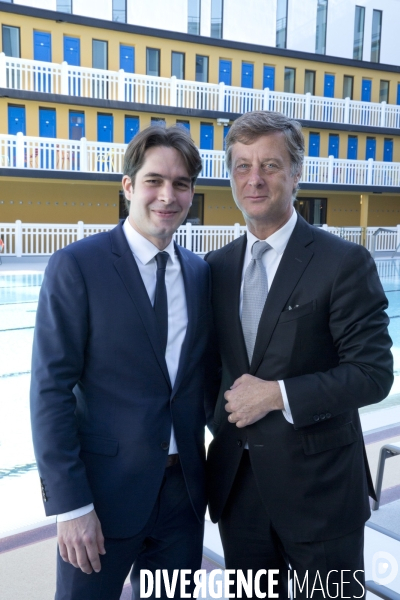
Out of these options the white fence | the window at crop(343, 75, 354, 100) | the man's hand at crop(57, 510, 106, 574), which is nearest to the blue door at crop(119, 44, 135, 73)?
the white fence

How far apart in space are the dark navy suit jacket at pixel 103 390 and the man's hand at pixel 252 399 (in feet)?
0.59

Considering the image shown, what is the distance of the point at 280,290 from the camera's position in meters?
1.87

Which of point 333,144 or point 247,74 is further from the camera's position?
point 333,144

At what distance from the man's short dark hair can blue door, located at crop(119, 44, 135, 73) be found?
25368mm

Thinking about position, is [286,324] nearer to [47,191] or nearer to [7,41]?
[47,191]

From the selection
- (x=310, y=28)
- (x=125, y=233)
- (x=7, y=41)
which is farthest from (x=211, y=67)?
(x=125, y=233)

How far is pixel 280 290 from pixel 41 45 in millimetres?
24635

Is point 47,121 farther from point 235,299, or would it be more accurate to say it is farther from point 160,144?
point 235,299

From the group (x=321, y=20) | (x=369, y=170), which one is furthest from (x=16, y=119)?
(x=321, y=20)

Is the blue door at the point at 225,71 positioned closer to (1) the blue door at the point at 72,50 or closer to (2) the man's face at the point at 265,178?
(1) the blue door at the point at 72,50

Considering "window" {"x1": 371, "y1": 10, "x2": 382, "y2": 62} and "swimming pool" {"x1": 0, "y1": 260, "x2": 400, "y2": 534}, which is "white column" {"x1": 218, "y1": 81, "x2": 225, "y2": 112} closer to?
"window" {"x1": 371, "y1": 10, "x2": 382, "y2": 62}

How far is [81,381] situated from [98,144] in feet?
64.7

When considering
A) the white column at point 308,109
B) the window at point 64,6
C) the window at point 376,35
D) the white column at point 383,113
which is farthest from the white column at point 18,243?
the window at point 376,35

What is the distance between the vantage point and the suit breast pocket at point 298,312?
1.82 meters
